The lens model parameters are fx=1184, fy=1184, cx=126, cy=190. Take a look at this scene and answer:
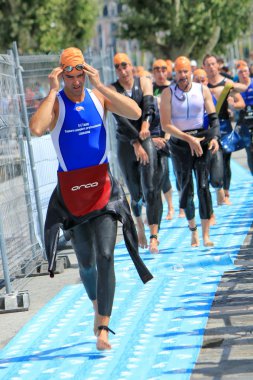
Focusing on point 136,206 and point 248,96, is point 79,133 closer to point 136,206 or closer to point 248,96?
→ point 136,206

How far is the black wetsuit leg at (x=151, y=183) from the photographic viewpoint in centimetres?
1222

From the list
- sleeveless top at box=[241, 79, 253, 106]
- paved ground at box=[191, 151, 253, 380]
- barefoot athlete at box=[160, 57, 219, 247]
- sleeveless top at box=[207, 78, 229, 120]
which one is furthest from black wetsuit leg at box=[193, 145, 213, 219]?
sleeveless top at box=[241, 79, 253, 106]

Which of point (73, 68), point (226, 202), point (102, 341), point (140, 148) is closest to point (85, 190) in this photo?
point (73, 68)

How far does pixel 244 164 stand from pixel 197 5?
1357 inches

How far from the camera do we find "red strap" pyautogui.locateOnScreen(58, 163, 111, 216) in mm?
7629

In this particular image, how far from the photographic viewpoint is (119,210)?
7.66m

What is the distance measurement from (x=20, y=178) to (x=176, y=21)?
153 feet

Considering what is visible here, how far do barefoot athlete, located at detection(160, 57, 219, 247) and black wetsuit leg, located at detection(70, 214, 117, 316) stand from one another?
13.1 ft

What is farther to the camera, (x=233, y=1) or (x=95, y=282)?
(x=233, y=1)

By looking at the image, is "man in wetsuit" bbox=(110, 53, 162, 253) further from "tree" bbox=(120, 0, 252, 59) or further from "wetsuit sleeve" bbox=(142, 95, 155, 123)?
"tree" bbox=(120, 0, 252, 59)

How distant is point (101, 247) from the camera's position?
7535 mm

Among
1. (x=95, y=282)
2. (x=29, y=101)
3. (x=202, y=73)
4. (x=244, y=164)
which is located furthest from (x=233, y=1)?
(x=95, y=282)

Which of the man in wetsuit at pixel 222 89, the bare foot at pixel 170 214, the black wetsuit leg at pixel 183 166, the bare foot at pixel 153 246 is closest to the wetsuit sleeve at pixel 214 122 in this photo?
the black wetsuit leg at pixel 183 166

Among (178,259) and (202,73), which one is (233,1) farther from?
(178,259)
